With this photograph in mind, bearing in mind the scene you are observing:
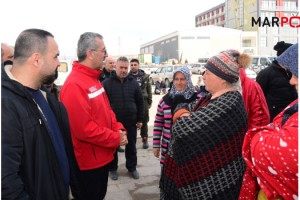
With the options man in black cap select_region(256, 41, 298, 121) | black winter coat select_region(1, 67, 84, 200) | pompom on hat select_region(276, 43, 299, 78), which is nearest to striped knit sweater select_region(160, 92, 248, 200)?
pompom on hat select_region(276, 43, 299, 78)

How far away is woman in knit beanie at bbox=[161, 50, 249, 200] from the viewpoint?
2047 millimetres

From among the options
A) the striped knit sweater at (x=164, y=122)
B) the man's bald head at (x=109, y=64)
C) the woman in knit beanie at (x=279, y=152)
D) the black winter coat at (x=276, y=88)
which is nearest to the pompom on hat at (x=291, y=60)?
the woman in knit beanie at (x=279, y=152)

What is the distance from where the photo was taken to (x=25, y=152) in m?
1.64

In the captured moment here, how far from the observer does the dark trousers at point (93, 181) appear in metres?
2.88

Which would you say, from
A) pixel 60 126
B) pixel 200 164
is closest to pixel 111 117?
pixel 60 126

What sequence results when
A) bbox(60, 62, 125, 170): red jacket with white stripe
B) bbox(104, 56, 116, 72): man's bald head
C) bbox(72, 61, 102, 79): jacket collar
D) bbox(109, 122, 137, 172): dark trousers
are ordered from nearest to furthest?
bbox(60, 62, 125, 170): red jacket with white stripe
bbox(72, 61, 102, 79): jacket collar
bbox(109, 122, 137, 172): dark trousers
bbox(104, 56, 116, 72): man's bald head

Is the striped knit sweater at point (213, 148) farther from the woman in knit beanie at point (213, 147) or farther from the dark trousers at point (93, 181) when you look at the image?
the dark trousers at point (93, 181)

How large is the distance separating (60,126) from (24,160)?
45 centimetres

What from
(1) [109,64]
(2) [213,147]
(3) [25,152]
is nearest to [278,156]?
(2) [213,147]

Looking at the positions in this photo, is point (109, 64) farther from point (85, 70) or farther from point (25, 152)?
point (25, 152)

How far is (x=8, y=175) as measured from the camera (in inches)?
60.0

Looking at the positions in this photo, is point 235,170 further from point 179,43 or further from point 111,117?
point 179,43

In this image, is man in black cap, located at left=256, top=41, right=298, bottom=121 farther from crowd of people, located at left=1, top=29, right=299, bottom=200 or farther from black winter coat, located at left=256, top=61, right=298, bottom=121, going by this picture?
crowd of people, located at left=1, top=29, right=299, bottom=200

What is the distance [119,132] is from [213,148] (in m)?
1.18
